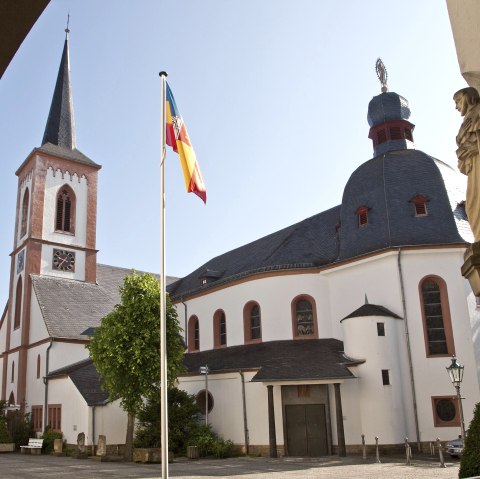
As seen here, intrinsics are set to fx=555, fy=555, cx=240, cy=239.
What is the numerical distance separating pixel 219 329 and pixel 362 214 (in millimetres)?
10696

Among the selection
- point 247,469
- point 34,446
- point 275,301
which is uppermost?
point 275,301

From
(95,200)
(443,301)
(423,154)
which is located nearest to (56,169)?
(95,200)

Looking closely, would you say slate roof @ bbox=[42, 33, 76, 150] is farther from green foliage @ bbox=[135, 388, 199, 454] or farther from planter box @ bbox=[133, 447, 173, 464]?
planter box @ bbox=[133, 447, 173, 464]

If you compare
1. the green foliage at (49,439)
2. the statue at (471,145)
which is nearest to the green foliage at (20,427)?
the green foliage at (49,439)

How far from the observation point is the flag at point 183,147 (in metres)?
14.0

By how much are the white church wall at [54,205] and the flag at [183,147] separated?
1126 inches

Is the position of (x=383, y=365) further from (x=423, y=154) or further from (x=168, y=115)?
(x=168, y=115)

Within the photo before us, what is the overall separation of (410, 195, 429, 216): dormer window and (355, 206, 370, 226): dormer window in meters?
2.31

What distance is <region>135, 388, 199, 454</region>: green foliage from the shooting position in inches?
1016

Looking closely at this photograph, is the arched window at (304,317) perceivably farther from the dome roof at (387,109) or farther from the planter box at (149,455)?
the dome roof at (387,109)

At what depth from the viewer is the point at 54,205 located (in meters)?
41.8

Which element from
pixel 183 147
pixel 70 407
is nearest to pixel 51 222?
pixel 70 407

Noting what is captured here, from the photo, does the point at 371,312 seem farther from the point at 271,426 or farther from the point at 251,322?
the point at 251,322

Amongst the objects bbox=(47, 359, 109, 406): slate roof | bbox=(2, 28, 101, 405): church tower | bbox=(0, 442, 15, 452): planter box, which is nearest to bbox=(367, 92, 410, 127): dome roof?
bbox=(47, 359, 109, 406): slate roof
